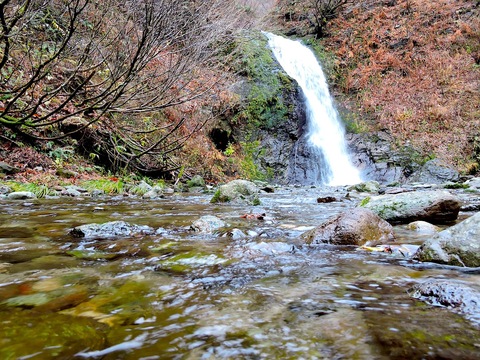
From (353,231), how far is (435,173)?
991 cm

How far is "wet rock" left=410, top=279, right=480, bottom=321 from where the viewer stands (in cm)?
112

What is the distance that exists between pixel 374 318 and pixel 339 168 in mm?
11530

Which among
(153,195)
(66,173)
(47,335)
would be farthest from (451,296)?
(66,173)

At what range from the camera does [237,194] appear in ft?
18.5

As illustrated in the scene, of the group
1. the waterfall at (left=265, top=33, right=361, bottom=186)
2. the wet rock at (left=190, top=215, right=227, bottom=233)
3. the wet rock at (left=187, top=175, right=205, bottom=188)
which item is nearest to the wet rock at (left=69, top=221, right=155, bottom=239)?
the wet rock at (left=190, top=215, right=227, bottom=233)

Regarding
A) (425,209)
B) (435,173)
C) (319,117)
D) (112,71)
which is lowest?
(425,209)

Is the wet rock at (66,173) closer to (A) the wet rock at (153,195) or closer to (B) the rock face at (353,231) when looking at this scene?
(A) the wet rock at (153,195)

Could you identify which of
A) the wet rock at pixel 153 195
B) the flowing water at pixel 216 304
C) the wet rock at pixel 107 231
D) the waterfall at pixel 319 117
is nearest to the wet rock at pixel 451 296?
the flowing water at pixel 216 304

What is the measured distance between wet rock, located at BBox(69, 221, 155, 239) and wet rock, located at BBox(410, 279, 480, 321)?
2011 mm

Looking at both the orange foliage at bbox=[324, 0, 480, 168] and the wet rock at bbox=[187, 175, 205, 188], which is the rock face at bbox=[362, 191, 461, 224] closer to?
the wet rock at bbox=[187, 175, 205, 188]

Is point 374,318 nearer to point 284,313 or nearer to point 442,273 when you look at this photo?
point 284,313

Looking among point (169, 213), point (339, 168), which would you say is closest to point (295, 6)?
point (339, 168)

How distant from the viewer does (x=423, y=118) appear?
12.6 m

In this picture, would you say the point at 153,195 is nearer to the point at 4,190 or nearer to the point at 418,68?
the point at 4,190
